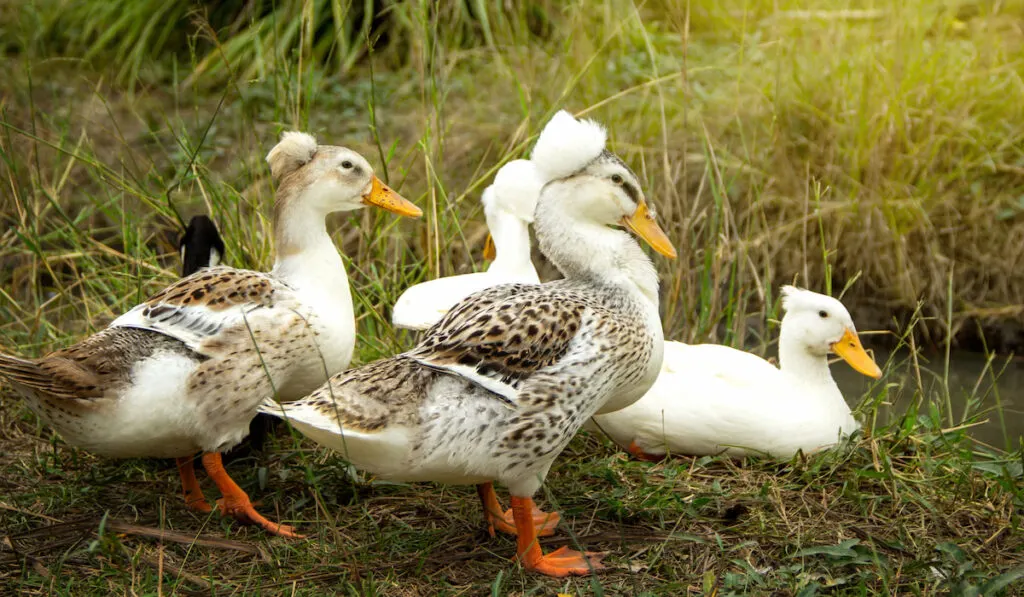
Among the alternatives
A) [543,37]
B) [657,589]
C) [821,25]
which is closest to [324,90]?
[543,37]

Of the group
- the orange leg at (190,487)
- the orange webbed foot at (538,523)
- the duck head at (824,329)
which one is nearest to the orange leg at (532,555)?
the orange webbed foot at (538,523)

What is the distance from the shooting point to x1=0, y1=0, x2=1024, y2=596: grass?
3.20 meters

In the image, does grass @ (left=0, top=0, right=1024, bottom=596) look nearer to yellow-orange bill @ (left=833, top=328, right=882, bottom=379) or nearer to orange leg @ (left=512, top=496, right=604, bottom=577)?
orange leg @ (left=512, top=496, right=604, bottom=577)

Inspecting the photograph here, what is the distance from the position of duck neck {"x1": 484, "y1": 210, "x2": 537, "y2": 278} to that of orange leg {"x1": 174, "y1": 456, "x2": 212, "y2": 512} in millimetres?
1470

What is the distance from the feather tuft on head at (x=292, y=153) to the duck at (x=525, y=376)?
81 centimetres

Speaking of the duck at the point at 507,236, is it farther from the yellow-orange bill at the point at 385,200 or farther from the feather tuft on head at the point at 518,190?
the yellow-orange bill at the point at 385,200

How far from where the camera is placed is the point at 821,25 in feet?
21.6

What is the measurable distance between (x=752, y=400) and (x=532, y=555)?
106 centimetres

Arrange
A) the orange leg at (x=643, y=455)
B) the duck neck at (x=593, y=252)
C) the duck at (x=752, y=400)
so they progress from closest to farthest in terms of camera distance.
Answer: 1. the duck neck at (x=593, y=252)
2. the duck at (x=752, y=400)
3. the orange leg at (x=643, y=455)

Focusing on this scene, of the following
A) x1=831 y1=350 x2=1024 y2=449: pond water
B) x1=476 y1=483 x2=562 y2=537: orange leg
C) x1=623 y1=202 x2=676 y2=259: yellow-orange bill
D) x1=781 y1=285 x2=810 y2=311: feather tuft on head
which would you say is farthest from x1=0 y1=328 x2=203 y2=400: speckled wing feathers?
x1=831 y1=350 x2=1024 y2=449: pond water

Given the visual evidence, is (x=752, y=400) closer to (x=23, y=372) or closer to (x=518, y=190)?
(x=518, y=190)

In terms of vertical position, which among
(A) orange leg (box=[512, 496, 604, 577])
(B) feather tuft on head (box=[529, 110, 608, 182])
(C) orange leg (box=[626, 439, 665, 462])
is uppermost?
(B) feather tuft on head (box=[529, 110, 608, 182])

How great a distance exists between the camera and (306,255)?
357cm

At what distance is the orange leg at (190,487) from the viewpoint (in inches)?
138
